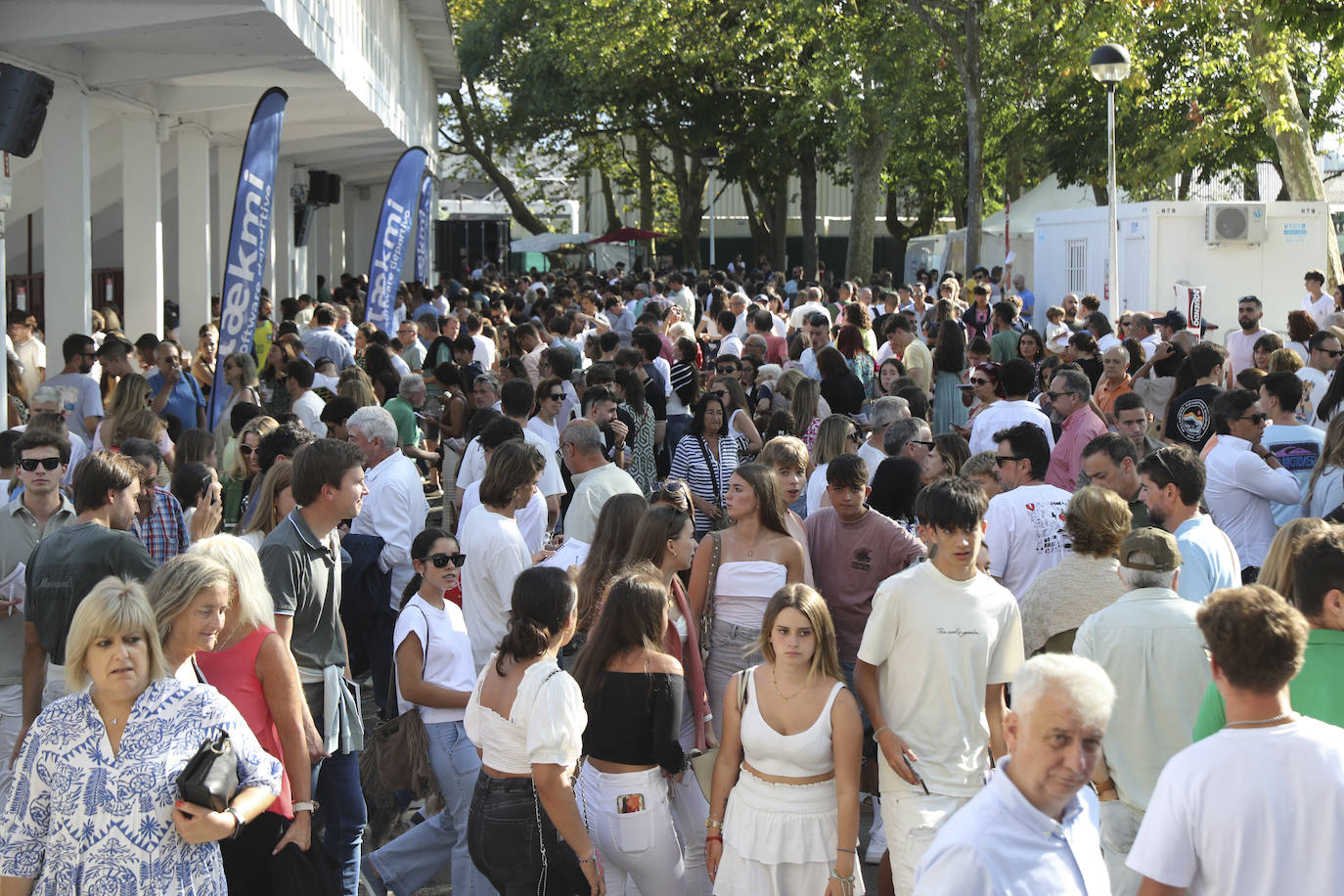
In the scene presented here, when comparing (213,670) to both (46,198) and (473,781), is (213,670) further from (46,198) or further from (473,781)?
(46,198)

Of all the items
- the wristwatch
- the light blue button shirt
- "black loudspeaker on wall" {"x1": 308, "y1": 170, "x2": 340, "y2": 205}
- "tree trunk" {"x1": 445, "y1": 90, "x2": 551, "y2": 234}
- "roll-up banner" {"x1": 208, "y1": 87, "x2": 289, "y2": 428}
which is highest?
"tree trunk" {"x1": 445, "y1": 90, "x2": 551, "y2": 234}

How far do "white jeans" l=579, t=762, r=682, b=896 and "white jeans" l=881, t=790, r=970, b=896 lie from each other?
2.41ft

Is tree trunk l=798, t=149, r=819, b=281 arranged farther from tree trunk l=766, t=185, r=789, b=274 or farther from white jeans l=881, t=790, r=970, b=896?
white jeans l=881, t=790, r=970, b=896

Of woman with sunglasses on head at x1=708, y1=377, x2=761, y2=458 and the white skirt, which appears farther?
woman with sunglasses on head at x1=708, y1=377, x2=761, y2=458

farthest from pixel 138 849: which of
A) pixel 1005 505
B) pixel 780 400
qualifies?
pixel 780 400

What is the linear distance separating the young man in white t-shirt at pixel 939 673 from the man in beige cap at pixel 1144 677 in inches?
13.3

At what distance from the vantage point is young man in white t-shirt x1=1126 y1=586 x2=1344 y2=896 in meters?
3.06

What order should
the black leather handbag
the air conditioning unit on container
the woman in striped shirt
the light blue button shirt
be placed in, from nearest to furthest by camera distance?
the light blue button shirt
the black leather handbag
the woman in striped shirt
the air conditioning unit on container

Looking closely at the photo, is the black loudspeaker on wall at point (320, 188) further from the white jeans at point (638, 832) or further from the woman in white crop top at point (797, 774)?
the woman in white crop top at point (797, 774)

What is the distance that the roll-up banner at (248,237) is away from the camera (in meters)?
10.3

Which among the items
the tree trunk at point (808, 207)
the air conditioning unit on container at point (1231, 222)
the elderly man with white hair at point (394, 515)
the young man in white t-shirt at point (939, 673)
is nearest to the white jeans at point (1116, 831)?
the young man in white t-shirt at point (939, 673)

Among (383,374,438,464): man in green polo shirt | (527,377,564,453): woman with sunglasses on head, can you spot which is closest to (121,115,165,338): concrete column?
(383,374,438,464): man in green polo shirt

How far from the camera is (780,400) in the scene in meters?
11.0

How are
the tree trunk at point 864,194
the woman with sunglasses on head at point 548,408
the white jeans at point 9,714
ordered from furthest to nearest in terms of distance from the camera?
the tree trunk at point 864,194, the woman with sunglasses on head at point 548,408, the white jeans at point 9,714
